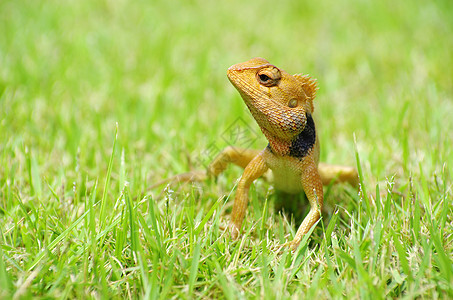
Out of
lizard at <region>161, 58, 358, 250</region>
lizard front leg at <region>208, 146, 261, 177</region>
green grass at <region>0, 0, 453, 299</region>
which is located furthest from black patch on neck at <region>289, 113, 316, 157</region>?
lizard front leg at <region>208, 146, 261, 177</region>

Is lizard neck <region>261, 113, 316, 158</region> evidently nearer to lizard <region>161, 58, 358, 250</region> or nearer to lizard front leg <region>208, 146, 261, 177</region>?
lizard <region>161, 58, 358, 250</region>

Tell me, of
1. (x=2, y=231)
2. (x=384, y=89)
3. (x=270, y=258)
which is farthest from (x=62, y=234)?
(x=384, y=89)

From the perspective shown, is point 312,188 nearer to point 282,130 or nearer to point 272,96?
point 282,130

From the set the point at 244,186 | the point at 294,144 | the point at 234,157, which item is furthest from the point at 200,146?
the point at 294,144

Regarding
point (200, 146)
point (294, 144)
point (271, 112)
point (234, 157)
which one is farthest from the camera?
point (200, 146)

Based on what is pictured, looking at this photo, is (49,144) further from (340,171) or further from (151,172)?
(340,171)
